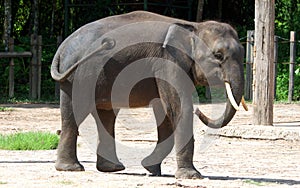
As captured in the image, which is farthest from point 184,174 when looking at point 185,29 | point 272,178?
point 185,29

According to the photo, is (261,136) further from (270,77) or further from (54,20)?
(54,20)

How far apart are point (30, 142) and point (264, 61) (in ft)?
12.8

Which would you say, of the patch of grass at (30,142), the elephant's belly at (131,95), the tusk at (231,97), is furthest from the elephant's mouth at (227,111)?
the patch of grass at (30,142)

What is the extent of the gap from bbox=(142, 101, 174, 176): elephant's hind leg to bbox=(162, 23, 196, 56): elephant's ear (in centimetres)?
63

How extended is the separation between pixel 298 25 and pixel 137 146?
14.9 m

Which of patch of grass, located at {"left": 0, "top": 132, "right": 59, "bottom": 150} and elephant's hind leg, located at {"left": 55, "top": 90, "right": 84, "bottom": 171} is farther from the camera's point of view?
patch of grass, located at {"left": 0, "top": 132, "right": 59, "bottom": 150}

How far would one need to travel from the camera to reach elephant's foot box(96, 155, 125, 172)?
329 inches

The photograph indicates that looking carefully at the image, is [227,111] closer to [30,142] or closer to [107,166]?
[107,166]

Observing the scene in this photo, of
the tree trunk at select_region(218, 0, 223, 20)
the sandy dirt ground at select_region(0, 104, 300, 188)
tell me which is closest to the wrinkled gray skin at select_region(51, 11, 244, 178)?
the sandy dirt ground at select_region(0, 104, 300, 188)

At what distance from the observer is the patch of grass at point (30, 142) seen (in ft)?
33.6

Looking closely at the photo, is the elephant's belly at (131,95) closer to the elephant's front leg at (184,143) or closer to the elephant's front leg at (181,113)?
the elephant's front leg at (181,113)

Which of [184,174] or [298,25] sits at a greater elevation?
[298,25]

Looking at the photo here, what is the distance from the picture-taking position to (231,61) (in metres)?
7.79

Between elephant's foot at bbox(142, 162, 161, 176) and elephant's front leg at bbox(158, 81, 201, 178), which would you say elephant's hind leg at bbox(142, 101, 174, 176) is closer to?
elephant's foot at bbox(142, 162, 161, 176)
